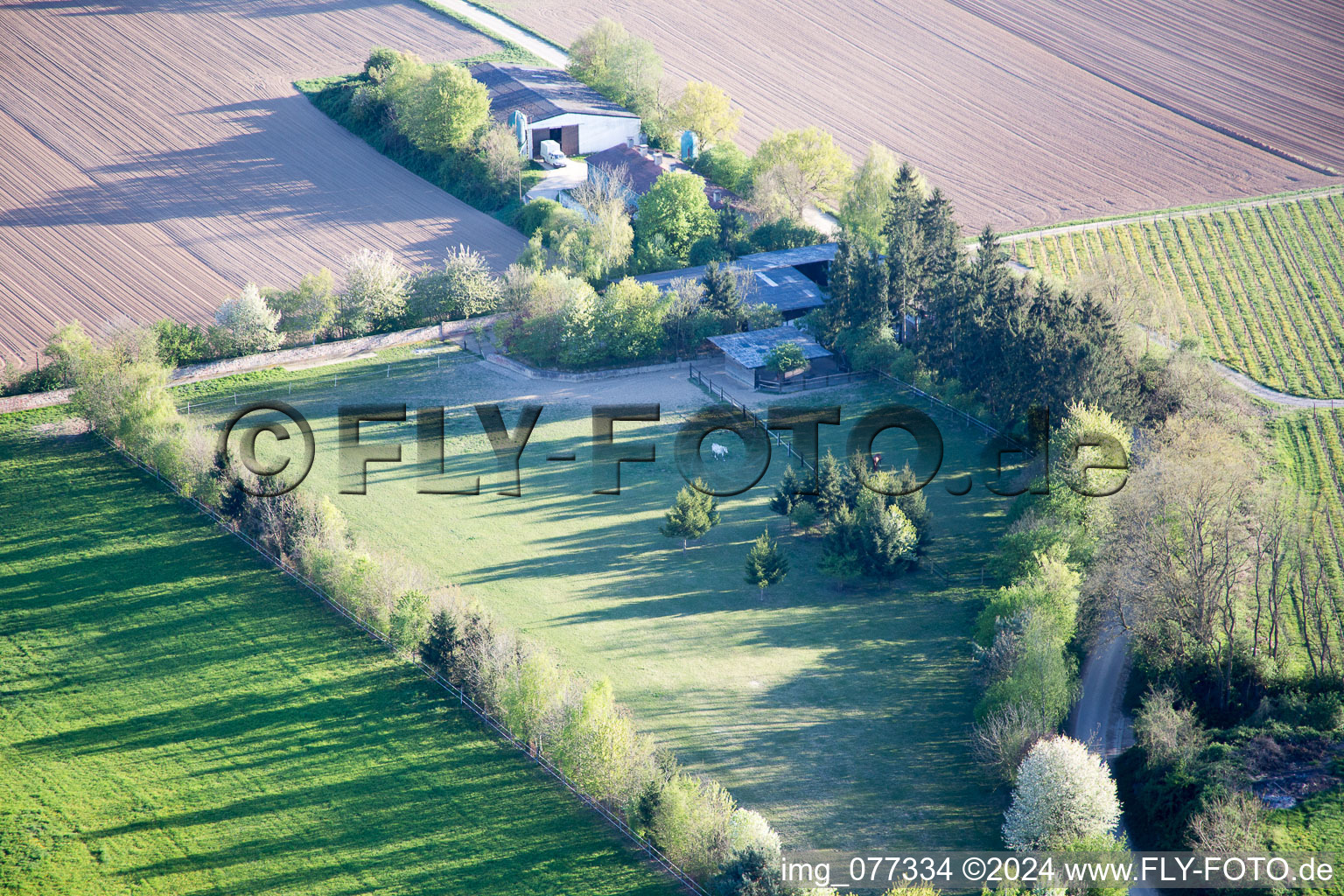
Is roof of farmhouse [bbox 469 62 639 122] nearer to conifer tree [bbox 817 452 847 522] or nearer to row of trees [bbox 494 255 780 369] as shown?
row of trees [bbox 494 255 780 369]

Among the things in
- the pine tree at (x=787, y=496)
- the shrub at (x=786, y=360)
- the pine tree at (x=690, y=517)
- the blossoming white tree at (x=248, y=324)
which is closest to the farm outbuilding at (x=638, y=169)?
the shrub at (x=786, y=360)

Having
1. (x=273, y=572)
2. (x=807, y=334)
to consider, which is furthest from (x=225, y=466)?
(x=807, y=334)

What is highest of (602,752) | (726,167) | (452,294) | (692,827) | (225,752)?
(726,167)

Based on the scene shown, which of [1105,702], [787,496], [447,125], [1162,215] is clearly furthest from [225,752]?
[1162,215]

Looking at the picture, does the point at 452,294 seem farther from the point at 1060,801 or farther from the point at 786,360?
the point at 1060,801

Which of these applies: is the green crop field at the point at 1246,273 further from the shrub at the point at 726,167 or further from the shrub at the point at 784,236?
the shrub at the point at 726,167

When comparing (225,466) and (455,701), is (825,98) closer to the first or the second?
(225,466)
